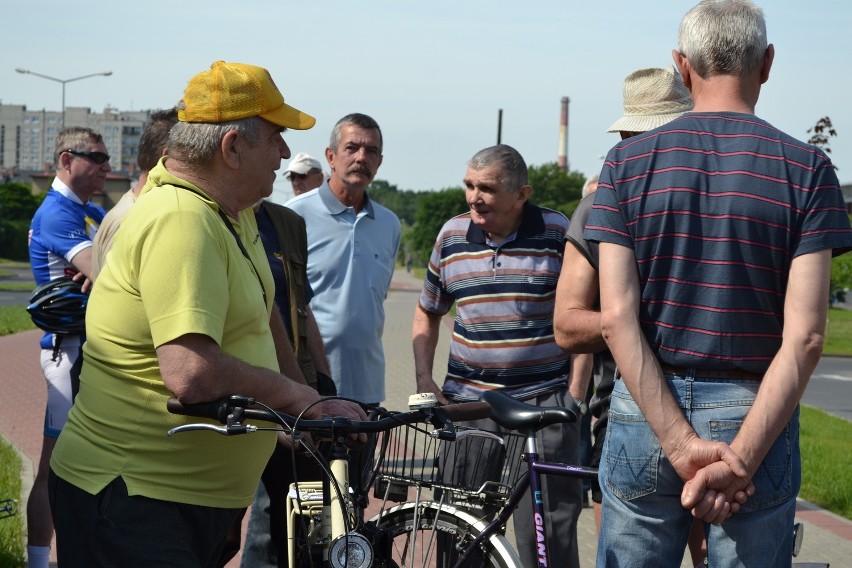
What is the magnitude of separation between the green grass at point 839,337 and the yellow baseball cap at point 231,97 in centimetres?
1645

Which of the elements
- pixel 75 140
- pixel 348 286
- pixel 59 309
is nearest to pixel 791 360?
pixel 348 286

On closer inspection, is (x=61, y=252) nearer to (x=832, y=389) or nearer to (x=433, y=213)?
(x=832, y=389)

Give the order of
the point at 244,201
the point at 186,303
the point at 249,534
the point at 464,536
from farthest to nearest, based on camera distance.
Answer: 1. the point at 249,534
2. the point at 464,536
3. the point at 244,201
4. the point at 186,303

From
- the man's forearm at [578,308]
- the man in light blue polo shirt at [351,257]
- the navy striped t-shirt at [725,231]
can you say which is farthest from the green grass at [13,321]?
the navy striped t-shirt at [725,231]

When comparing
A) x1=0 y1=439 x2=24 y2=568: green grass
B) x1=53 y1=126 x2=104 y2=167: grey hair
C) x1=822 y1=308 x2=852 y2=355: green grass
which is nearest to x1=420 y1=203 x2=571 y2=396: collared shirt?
x1=53 y1=126 x2=104 y2=167: grey hair

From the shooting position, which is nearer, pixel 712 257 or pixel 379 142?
pixel 712 257

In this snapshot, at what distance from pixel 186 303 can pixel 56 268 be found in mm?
3014

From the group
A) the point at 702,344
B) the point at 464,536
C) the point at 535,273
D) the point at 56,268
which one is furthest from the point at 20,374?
the point at 702,344

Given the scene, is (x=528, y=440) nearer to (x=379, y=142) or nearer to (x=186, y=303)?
(x=186, y=303)

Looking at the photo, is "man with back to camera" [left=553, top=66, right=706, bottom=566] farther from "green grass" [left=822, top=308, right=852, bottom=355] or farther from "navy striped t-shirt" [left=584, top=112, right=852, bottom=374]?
"green grass" [left=822, top=308, right=852, bottom=355]

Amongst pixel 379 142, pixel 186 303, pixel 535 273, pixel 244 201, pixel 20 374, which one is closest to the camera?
pixel 186 303

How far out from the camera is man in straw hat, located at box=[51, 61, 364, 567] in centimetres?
286

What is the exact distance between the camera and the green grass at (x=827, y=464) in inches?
325

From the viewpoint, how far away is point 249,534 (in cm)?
453
